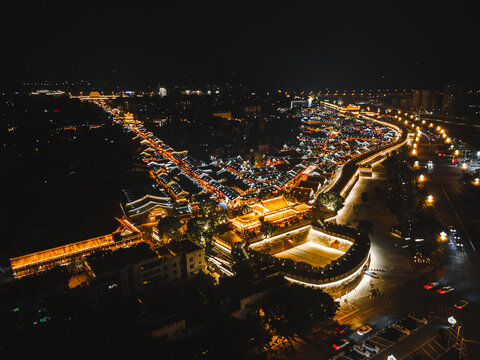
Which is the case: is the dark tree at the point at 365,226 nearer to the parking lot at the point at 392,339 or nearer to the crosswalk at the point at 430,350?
the parking lot at the point at 392,339

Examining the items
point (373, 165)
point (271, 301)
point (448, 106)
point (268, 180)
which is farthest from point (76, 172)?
point (448, 106)

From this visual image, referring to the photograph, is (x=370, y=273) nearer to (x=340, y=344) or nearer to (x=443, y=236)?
(x=340, y=344)

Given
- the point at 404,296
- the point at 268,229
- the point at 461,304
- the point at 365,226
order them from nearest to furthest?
1. the point at 461,304
2. the point at 404,296
3. the point at 268,229
4. the point at 365,226

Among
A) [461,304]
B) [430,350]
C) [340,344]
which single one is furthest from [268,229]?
[461,304]

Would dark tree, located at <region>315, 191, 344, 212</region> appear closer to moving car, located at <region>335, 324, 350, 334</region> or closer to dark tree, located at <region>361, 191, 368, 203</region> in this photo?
dark tree, located at <region>361, 191, 368, 203</region>

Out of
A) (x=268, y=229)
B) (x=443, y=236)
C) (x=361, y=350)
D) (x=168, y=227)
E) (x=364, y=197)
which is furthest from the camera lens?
(x=364, y=197)

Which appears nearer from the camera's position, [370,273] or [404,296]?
[404,296]
